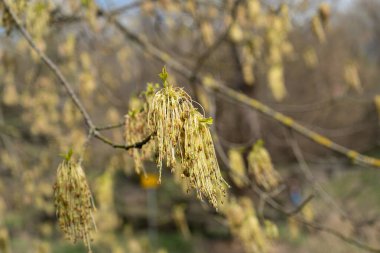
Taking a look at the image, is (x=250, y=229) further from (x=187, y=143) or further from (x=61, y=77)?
(x=187, y=143)

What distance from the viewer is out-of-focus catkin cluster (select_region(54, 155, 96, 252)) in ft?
3.85

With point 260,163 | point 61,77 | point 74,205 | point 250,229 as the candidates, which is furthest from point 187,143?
point 250,229

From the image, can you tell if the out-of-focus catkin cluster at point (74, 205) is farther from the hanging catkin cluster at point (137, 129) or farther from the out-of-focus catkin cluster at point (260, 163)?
the out-of-focus catkin cluster at point (260, 163)

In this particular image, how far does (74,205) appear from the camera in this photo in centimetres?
118

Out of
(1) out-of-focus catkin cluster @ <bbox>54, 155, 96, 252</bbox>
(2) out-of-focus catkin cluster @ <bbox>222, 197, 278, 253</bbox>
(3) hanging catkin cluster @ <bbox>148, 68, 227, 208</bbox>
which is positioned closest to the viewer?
(3) hanging catkin cluster @ <bbox>148, 68, 227, 208</bbox>

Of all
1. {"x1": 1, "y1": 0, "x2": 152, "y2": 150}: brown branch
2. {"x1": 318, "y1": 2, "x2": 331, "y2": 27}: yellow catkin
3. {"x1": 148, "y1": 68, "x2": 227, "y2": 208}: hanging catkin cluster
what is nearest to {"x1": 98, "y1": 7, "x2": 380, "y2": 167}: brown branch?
{"x1": 318, "y1": 2, "x2": 331, "y2": 27}: yellow catkin

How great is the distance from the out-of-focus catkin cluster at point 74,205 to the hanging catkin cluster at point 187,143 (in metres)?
0.38

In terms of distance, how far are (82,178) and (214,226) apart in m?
9.46

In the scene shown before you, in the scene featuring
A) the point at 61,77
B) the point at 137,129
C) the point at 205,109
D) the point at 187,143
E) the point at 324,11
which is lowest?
the point at 187,143

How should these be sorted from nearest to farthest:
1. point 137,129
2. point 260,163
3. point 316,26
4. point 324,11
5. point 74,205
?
point 74,205, point 137,129, point 260,163, point 324,11, point 316,26

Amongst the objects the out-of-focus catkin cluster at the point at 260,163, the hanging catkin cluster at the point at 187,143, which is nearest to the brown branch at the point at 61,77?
the hanging catkin cluster at the point at 187,143

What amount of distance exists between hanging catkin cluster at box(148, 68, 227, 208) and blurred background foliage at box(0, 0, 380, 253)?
1.66 ft

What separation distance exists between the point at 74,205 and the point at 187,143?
1.51ft

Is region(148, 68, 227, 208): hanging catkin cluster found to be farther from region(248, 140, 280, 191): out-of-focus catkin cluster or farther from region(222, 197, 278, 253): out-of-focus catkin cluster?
region(222, 197, 278, 253): out-of-focus catkin cluster
